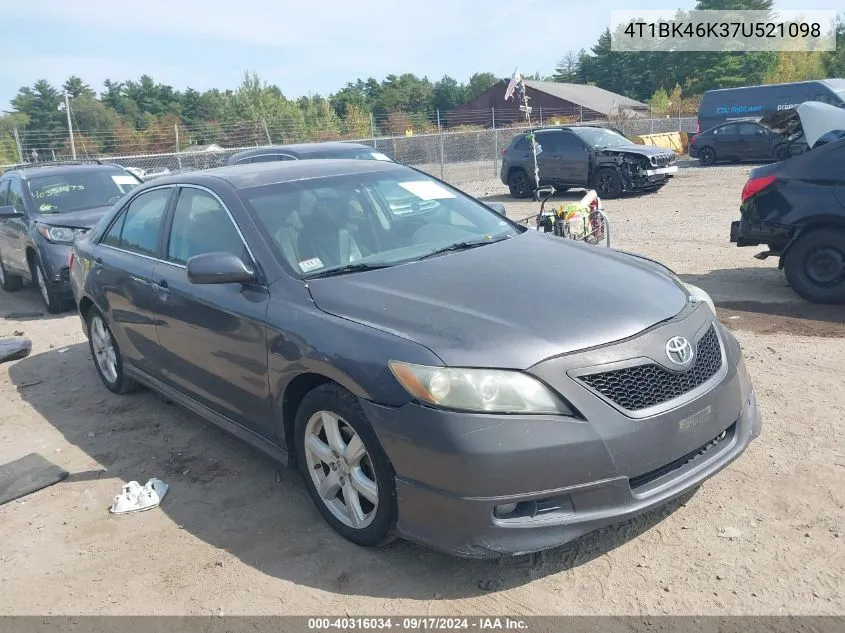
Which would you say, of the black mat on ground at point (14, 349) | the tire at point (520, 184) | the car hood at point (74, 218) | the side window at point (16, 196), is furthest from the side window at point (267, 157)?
the tire at point (520, 184)

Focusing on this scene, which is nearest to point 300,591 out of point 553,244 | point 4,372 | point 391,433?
point 391,433

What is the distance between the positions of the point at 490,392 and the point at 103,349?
159 inches

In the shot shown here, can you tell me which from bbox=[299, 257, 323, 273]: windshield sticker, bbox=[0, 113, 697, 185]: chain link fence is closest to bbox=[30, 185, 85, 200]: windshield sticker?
bbox=[299, 257, 323, 273]: windshield sticker

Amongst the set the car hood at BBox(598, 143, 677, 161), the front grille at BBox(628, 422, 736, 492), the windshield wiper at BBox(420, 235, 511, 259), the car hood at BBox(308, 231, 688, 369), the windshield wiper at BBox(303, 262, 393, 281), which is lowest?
the front grille at BBox(628, 422, 736, 492)

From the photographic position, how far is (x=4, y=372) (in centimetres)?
654

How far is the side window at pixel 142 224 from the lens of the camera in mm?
4617

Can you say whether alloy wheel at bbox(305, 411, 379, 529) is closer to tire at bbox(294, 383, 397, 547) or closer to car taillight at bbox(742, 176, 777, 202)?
tire at bbox(294, 383, 397, 547)

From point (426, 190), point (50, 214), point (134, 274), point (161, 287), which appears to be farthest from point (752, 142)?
point (161, 287)

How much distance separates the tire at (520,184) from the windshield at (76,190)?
10.4 meters

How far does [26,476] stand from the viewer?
14.1 feet

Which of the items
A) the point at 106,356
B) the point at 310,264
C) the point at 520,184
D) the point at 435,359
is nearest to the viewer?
the point at 435,359

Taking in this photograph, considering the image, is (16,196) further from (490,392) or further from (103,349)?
(490,392)

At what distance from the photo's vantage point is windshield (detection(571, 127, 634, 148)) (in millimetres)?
16641

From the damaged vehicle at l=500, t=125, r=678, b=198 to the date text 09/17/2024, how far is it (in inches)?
573
